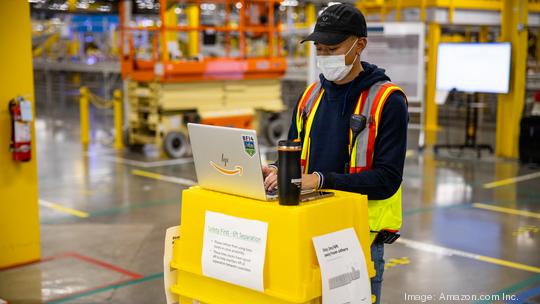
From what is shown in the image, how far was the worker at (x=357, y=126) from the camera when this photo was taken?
9.04ft

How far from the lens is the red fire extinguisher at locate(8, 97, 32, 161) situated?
588 centimetres

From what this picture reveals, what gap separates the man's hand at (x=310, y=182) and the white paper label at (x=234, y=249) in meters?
0.25

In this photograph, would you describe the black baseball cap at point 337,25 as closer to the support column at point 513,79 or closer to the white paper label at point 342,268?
the white paper label at point 342,268

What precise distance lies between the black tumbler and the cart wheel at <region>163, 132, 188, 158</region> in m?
9.83

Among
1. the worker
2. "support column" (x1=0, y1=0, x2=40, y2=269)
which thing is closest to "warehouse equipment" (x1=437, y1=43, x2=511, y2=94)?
"support column" (x1=0, y1=0, x2=40, y2=269)

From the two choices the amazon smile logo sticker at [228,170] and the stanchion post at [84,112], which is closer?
the amazon smile logo sticker at [228,170]

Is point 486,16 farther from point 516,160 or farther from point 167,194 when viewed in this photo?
point 167,194

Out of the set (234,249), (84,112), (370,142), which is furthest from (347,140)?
(84,112)

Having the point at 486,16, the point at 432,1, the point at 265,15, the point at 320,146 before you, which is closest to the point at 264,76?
the point at 265,15

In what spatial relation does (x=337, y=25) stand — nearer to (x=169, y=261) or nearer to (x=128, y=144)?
(x=169, y=261)

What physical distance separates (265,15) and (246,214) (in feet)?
39.1

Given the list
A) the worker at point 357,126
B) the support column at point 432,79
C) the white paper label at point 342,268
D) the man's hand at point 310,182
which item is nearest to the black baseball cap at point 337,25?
the worker at point 357,126

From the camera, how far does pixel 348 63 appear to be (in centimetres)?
283

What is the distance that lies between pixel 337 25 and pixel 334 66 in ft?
0.56
